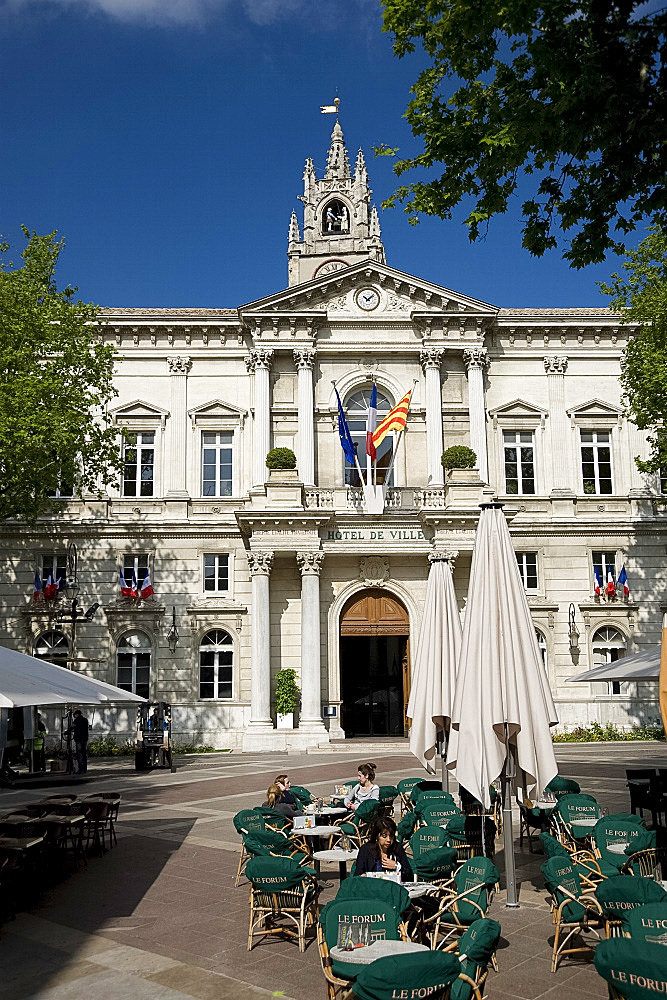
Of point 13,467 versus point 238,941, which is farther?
point 13,467

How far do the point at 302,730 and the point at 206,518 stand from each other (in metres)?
8.70

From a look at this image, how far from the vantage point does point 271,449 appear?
32062 millimetres

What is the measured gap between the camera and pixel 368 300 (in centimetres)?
3334

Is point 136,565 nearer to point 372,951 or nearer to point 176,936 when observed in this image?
point 176,936

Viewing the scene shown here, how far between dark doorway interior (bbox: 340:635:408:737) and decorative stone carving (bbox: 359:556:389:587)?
2307mm

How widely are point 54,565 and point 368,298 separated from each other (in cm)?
1547

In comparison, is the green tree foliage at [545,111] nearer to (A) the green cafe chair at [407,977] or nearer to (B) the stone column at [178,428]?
(A) the green cafe chair at [407,977]

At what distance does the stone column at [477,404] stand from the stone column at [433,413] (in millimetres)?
1142

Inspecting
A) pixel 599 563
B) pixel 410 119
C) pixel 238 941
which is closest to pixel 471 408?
pixel 599 563

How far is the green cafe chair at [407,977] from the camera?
5.21 meters

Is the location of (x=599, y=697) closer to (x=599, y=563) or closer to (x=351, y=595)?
(x=599, y=563)

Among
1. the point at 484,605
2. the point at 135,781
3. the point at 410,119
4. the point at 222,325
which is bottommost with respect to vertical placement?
the point at 135,781

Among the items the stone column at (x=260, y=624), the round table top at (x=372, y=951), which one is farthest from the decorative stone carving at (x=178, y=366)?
the round table top at (x=372, y=951)

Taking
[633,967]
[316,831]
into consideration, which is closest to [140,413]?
[316,831]
